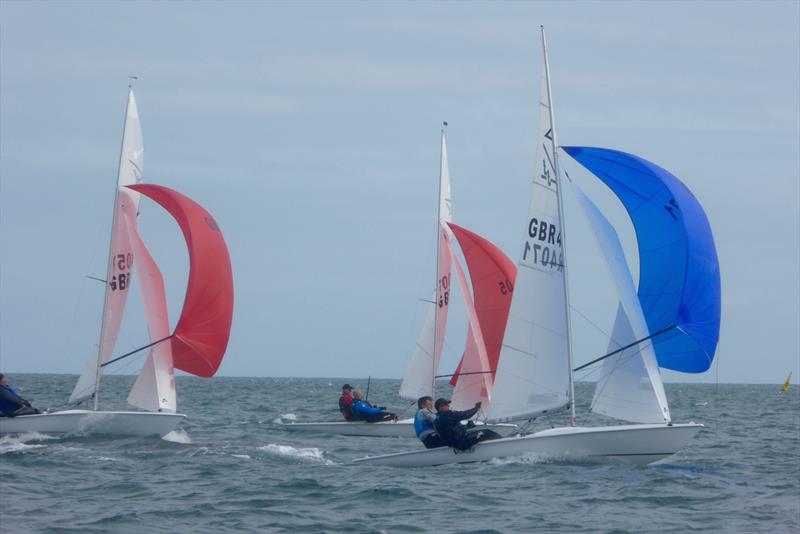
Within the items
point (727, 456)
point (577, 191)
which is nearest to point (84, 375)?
point (577, 191)

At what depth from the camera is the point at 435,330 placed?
24.3 metres

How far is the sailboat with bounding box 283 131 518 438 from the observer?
2252cm

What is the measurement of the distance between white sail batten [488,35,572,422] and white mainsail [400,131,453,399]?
796cm

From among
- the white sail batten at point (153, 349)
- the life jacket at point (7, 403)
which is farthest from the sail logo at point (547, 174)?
the life jacket at point (7, 403)

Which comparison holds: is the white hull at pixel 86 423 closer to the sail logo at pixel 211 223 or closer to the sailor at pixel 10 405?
the sailor at pixel 10 405

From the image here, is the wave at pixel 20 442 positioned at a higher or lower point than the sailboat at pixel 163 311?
lower

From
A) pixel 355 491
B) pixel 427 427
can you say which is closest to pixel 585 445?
pixel 427 427

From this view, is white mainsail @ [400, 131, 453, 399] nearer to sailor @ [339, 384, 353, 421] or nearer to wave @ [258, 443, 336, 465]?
sailor @ [339, 384, 353, 421]

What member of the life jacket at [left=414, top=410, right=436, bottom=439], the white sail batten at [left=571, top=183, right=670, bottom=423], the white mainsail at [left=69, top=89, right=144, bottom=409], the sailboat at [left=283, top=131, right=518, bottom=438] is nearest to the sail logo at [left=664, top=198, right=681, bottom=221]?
the white sail batten at [left=571, top=183, right=670, bottom=423]

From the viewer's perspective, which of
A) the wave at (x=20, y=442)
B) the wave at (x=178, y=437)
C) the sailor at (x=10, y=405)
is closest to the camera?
the wave at (x=20, y=442)

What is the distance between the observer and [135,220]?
1988 centimetres

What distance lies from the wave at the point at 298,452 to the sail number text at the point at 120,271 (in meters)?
3.74

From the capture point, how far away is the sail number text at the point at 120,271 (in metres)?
19.6

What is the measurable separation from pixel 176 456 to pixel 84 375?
358 cm
